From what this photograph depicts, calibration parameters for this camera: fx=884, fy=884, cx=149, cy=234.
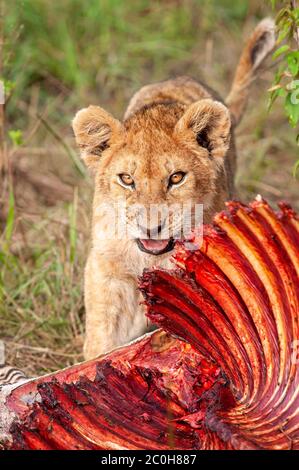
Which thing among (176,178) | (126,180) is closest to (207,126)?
(176,178)

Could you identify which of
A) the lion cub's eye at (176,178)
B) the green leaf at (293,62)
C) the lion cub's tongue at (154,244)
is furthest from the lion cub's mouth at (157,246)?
the green leaf at (293,62)

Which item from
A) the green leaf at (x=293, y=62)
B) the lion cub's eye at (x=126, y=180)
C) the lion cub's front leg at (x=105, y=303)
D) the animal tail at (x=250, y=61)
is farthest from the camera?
the animal tail at (x=250, y=61)

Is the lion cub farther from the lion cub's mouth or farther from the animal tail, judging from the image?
the animal tail

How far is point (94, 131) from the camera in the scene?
4.96 metres

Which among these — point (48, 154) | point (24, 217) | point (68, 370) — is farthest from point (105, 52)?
point (68, 370)

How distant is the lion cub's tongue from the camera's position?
4.54 metres

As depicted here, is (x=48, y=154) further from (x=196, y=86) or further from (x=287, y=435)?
(x=287, y=435)

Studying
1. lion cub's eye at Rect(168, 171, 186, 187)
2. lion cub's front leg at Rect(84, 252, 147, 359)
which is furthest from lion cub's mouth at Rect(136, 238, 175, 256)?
lion cub's front leg at Rect(84, 252, 147, 359)

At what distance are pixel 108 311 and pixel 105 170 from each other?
82 cm

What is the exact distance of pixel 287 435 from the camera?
3.14 metres

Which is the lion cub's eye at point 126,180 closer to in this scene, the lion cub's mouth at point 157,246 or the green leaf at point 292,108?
the lion cub's mouth at point 157,246

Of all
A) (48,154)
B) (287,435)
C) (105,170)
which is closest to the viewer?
(287,435)

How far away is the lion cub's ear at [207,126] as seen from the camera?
4766mm

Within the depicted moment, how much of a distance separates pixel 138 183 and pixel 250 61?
2.44 m
